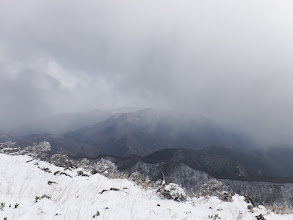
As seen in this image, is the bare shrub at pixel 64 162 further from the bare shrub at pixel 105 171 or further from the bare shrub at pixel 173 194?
the bare shrub at pixel 173 194

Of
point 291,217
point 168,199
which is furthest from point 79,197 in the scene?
point 291,217

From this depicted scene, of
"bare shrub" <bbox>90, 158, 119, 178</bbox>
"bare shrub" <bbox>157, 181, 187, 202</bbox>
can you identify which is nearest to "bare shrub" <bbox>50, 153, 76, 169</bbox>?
"bare shrub" <bbox>90, 158, 119, 178</bbox>

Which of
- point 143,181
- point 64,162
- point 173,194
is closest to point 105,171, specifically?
point 143,181

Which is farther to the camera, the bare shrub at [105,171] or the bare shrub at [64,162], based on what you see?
the bare shrub at [64,162]

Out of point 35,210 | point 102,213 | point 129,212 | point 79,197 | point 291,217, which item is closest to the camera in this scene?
point 35,210

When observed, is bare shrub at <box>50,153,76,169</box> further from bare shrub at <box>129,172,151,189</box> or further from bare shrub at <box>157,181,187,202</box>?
bare shrub at <box>157,181,187,202</box>

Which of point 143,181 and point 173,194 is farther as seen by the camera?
point 143,181

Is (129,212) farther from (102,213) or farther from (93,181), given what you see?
(93,181)

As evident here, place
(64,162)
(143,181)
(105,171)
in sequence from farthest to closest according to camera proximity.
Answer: (64,162) < (105,171) < (143,181)

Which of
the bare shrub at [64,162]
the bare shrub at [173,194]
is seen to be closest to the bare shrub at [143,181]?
the bare shrub at [173,194]

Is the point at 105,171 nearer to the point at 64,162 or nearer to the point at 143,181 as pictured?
the point at 143,181

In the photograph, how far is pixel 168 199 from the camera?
11.4m

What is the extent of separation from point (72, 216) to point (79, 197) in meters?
2.23

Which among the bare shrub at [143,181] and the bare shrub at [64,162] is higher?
the bare shrub at [143,181]
